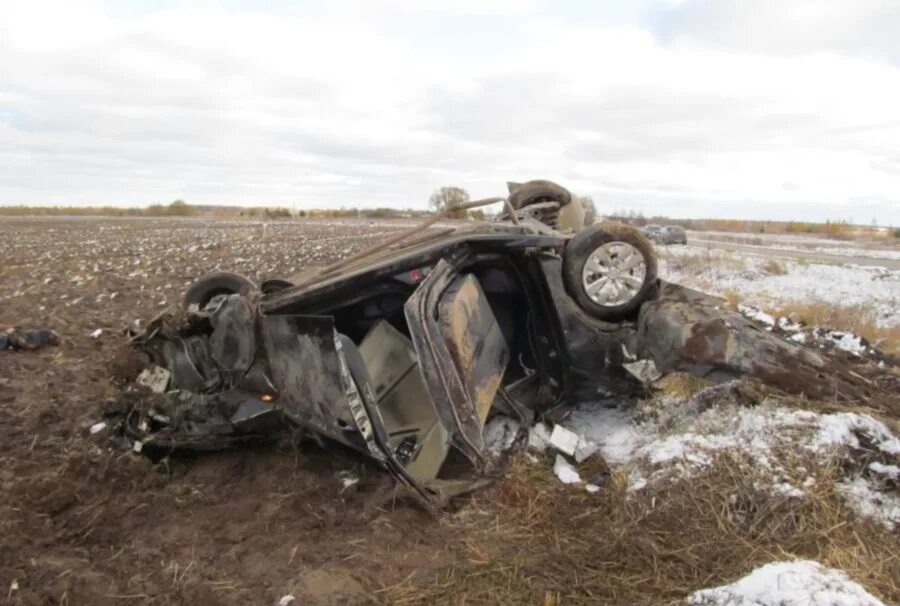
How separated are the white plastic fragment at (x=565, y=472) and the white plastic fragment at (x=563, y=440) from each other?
0.21ft

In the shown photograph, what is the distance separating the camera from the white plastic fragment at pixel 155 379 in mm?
3928

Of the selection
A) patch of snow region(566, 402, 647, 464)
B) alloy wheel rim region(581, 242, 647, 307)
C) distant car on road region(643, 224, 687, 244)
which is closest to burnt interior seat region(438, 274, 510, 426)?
alloy wheel rim region(581, 242, 647, 307)

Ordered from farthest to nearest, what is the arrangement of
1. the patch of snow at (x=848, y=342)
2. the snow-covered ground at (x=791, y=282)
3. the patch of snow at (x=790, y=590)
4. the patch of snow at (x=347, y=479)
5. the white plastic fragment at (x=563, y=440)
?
the snow-covered ground at (x=791, y=282) → the patch of snow at (x=848, y=342) → the white plastic fragment at (x=563, y=440) → the patch of snow at (x=347, y=479) → the patch of snow at (x=790, y=590)

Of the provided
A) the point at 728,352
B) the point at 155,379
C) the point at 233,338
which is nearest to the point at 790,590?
the point at 728,352

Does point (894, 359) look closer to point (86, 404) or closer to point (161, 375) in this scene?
point (161, 375)

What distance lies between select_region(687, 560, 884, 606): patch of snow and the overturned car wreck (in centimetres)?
113

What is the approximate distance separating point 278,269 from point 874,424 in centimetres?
1122

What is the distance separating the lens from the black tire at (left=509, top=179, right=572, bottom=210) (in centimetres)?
602

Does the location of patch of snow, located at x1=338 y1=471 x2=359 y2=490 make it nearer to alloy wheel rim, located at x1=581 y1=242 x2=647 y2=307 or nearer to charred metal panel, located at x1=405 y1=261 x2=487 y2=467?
charred metal panel, located at x1=405 y1=261 x2=487 y2=467

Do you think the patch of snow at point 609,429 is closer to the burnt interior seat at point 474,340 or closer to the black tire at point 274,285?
the burnt interior seat at point 474,340

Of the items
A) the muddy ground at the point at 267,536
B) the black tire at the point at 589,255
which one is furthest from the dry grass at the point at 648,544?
the black tire at the point at 589,255

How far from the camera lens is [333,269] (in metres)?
4.25

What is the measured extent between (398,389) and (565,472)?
3.44 ft

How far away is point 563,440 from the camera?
3.92 meters
